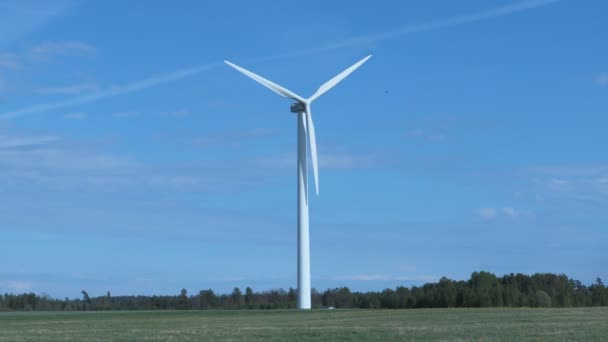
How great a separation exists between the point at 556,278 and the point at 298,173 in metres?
63.1

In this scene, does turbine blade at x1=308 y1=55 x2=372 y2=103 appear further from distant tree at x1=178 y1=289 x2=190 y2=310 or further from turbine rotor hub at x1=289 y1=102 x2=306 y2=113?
distant tree at x1=178 y1=289 x2=190 y2=310

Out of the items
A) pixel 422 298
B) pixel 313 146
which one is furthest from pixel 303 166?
pixel 422 298

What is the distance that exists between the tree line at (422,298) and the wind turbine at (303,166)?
22476 mm

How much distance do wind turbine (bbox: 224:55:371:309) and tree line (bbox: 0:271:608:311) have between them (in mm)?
22476

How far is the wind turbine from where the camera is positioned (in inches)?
2872

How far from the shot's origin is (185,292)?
14412cm

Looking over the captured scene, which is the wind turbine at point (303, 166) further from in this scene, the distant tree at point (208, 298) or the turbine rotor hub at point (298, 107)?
the distant tree at point (208, 298)

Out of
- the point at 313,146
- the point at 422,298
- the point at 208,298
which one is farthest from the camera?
the point at 208,298

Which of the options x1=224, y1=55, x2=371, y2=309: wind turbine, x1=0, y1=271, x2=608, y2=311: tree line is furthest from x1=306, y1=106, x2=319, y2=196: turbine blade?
x1=0, y1=271, x2=608, y2=311: tree line

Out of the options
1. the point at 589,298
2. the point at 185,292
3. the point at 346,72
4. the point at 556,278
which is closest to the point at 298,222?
the point at 346,72

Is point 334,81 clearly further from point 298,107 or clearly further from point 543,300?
point 543,300

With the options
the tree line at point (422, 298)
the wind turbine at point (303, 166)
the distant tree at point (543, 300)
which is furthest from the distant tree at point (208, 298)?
the wind turbine at point (303, 166)

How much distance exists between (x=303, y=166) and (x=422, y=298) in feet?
101

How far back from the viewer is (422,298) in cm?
9894
